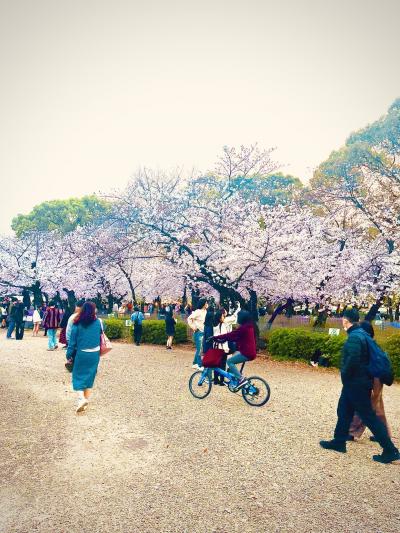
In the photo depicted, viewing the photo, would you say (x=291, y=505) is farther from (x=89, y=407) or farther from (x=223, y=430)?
(x=89, y=407)

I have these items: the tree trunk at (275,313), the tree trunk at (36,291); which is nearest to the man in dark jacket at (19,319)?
the tree trunk at (36,291)

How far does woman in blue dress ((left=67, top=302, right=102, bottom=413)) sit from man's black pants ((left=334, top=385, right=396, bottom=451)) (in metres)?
4.07

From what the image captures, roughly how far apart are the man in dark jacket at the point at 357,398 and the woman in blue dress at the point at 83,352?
3924mm

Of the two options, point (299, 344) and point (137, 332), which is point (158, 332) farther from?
point (299, 344)

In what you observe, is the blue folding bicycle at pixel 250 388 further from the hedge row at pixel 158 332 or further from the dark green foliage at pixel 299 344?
the hedge row at pixel 158 332

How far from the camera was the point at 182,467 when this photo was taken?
449 cm

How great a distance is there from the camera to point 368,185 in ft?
56.2

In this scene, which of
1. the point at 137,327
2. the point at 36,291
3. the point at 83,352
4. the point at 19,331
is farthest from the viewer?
the point at 36,291

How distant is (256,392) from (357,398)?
99.2 inches

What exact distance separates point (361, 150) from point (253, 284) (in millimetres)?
23236

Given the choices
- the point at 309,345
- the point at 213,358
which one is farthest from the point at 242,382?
the point at 309,345

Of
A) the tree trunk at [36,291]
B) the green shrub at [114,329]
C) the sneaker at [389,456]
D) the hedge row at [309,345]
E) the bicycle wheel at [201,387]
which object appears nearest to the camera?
the sneaker at [389,456]

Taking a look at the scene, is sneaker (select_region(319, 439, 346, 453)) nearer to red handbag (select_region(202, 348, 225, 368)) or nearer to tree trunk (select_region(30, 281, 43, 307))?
red handbag (select_region(202, 348, 225, 368))

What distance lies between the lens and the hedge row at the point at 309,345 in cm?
1040
